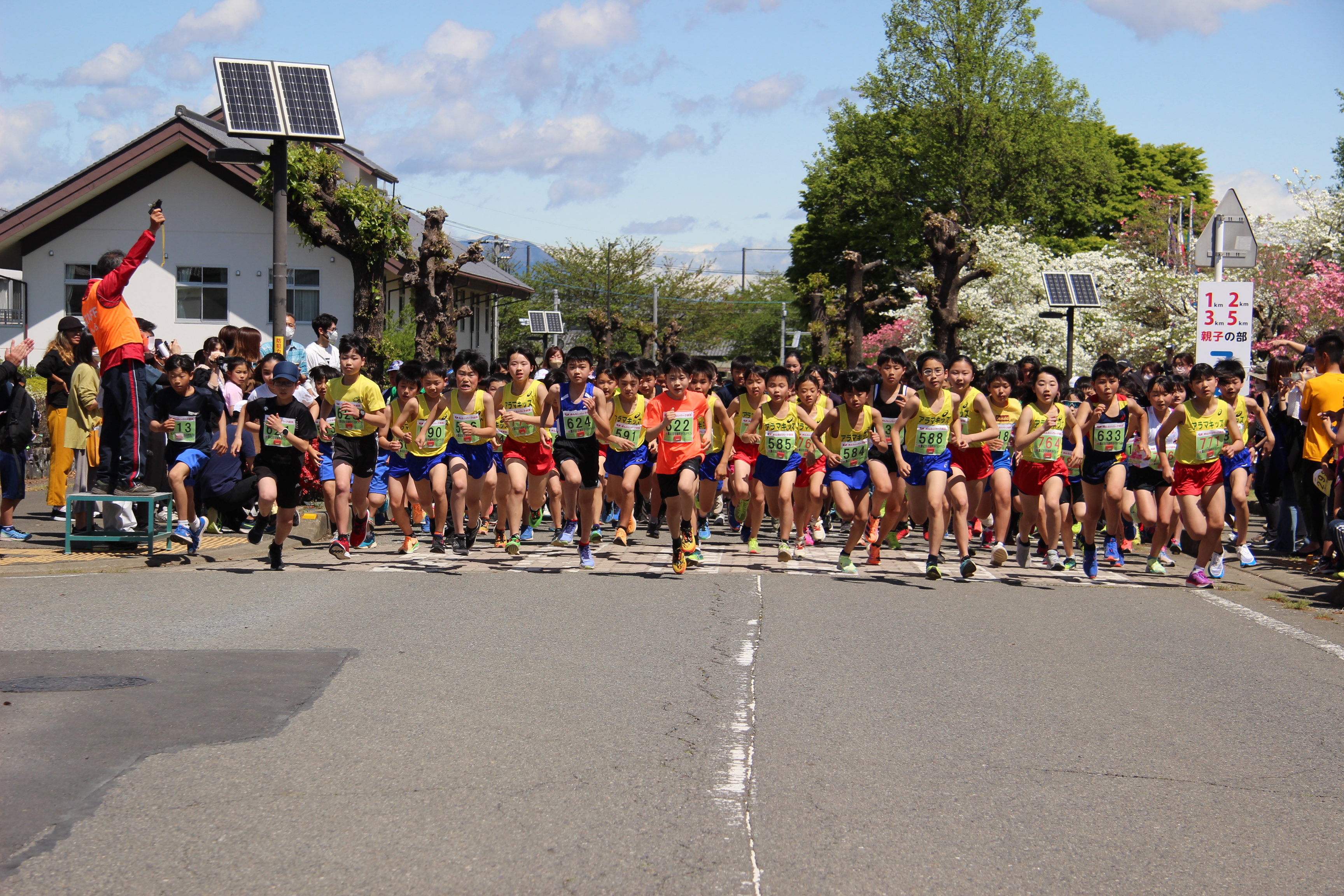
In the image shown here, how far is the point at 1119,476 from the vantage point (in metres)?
11.1

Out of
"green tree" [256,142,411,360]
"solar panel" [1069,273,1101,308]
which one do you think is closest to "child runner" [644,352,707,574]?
"green tree" [256,142,411,360]

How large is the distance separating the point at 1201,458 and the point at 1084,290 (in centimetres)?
1296

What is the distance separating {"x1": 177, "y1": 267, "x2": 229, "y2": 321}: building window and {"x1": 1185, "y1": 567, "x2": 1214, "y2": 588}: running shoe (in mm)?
28734

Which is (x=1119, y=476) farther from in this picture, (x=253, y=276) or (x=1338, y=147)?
(x=1338, y=147)

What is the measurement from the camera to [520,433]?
11750 millimetres

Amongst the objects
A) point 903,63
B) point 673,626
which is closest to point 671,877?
point 673,626

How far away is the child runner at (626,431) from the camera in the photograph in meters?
11.4

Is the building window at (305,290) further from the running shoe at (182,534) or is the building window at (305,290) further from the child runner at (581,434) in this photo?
the child runner at (581,434)

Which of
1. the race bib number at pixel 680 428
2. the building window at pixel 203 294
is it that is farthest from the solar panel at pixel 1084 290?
the building window at pixel 203 294

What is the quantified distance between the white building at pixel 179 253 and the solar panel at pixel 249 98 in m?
15.5

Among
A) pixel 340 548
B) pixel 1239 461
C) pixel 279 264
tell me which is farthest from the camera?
pixel 279 264

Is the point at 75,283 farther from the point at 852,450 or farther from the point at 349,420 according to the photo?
the point at 852,450

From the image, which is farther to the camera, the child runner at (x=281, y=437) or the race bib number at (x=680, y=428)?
the race bib number at (x=680, y=428)

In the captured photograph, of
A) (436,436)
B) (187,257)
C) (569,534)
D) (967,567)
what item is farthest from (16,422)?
(187,257)
